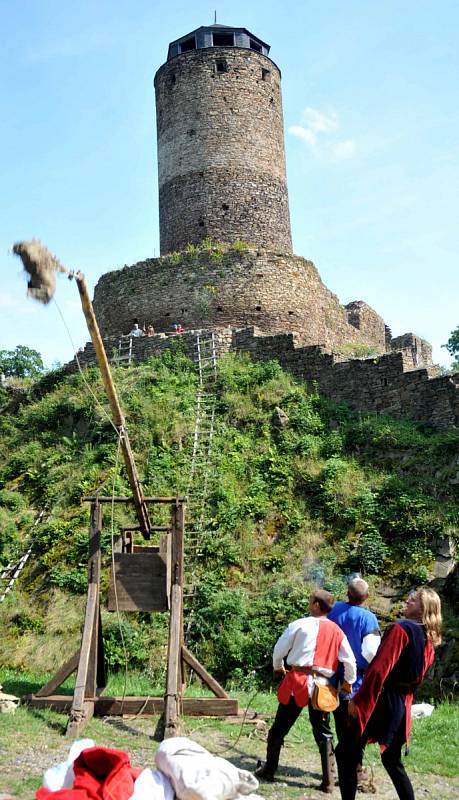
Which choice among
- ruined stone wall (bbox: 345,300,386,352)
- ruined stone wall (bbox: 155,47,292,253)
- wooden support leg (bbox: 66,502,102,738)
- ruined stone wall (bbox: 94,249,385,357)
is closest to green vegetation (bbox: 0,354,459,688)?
wooden support leg (bbox: 66,502,102,738)

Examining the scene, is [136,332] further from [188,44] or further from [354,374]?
[188,44]

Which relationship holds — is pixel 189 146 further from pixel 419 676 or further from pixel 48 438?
pixel 419 676

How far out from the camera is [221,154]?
77.5 feet

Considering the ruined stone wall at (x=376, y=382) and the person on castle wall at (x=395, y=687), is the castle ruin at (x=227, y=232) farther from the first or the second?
the person on castle wall at (x=395, y=687)

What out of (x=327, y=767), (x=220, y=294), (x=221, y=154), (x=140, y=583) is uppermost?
(x=221, y=154)

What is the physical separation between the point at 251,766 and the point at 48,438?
1237 centimetres

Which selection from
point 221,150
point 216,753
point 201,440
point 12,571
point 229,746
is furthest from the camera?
point 221,150

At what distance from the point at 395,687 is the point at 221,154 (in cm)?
2064

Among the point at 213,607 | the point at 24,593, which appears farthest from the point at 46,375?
the point at 213,607

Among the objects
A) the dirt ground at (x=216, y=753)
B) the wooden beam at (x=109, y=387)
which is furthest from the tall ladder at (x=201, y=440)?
the dirt ground at (x=216, y=753)

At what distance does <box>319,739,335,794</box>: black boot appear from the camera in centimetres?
624

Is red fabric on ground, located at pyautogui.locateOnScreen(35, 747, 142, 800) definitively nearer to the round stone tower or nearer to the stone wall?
the stone wall

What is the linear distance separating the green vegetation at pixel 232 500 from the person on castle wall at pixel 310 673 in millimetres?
4507

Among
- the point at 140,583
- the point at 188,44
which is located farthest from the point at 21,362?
the point at 140,583
